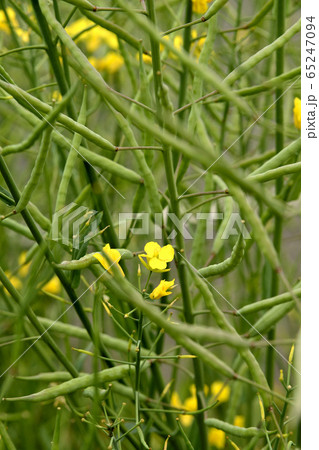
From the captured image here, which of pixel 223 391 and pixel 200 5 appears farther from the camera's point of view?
pixel 223 391

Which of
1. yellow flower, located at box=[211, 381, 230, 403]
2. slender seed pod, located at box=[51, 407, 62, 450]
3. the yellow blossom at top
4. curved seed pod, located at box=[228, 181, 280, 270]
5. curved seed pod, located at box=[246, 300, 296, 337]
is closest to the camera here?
curved seed pod, located at box=[228, 181, 280, 270]

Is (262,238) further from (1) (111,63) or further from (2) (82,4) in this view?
(1) (111,63)

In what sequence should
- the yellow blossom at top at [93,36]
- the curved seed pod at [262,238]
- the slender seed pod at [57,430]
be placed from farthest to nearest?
the yellow blossom at top at [93,36], the slender seed pod at [57,430], the curved seed pod at [262,238]

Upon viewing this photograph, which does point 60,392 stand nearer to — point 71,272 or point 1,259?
point 71,272

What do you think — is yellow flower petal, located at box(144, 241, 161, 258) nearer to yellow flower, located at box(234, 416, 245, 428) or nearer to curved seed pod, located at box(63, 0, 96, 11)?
curved seed pod, located at box(63, 0, 96, 11)

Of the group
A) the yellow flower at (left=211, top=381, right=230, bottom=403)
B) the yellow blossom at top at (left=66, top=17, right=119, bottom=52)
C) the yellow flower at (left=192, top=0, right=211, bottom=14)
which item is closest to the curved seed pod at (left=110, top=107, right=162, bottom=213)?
the yellow flower at (left=192, top=0, right=211, bottom=14)

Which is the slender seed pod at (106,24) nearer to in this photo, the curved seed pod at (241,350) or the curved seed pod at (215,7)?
the curved seed pod at (215,7)

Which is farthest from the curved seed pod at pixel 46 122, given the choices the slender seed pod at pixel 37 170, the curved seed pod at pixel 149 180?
the curved seed pod at pixel 149 180

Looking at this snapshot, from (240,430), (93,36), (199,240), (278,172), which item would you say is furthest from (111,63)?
(240,430)
